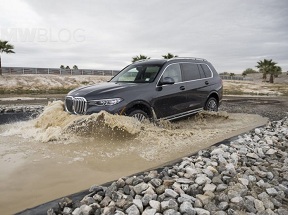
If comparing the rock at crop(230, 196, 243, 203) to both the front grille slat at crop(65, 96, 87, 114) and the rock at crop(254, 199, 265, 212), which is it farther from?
the front grille slat at crop(65, 96, 87, 114)

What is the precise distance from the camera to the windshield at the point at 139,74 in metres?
6.79

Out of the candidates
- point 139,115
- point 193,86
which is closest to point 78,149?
point 139,115

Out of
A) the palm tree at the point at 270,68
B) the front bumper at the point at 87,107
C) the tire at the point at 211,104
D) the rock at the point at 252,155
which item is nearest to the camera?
the rock at the point at 252,155

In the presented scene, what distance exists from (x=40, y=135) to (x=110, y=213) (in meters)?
4.13

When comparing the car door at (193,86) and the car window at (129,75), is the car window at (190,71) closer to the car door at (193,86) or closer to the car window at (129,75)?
the car door at (193,86)

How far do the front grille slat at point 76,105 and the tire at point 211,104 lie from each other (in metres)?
4.21

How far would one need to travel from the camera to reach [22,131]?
7.11 meters

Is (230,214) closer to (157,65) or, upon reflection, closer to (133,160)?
(133,160)

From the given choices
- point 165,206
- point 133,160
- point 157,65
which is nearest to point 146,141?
point 133,160

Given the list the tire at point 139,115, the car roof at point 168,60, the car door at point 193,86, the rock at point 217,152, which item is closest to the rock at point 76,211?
the rock at point 217,152

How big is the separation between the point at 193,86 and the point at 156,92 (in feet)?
5.66

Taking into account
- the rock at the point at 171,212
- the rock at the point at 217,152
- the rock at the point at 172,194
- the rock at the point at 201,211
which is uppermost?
the rock at the point at 217,152

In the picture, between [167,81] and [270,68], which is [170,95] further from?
[270,68]

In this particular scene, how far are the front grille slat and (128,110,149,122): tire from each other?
3.29ft
